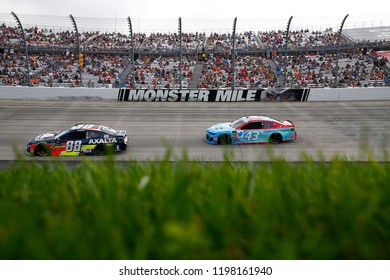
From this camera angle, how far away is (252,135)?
17.3 m

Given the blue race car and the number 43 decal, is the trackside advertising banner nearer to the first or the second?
the blue race car

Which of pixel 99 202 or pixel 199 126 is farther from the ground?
pixel 99 202

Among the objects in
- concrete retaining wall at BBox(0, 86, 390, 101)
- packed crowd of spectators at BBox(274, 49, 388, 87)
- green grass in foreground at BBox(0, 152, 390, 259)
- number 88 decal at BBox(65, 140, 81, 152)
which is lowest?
concrete retaining wall at BBox(0, 86, 390, 101)

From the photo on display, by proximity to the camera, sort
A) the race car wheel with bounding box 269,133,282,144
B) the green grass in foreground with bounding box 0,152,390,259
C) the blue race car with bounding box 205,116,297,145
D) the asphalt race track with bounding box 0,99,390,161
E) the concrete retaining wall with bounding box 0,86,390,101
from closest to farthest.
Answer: the green grass in foreground with bounding box 0,152,390,259
the asphalt race track with bounding box 0,99,390,161
the blue race car with bounding box 205,116,297,145
the race car wheel with bounding box 269,133,282,144
the concrete retaining wall with bounding box 0,86,390,101

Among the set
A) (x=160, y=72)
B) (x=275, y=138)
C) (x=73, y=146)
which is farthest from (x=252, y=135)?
(x=160, y=72)

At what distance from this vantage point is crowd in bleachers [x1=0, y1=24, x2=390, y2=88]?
30.4 meters

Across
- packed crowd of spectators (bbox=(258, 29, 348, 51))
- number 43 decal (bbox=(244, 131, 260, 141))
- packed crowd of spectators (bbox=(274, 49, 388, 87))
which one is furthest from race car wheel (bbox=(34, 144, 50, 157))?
packed crowd of spectators (bbox=(258, 29, 348, 51))

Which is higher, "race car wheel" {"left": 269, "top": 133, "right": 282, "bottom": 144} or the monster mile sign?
"race car wheel" {"left": 269, "top": 133, "right": 282, "bottom": 144}

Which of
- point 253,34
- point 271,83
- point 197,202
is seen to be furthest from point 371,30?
point 197,202

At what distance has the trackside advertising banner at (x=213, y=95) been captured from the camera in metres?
27.6

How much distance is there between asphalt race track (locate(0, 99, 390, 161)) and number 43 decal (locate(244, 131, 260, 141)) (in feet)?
1.16

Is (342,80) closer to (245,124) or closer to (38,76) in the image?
(245,124)

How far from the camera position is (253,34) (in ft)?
137

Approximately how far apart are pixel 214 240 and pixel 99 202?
0.90m
